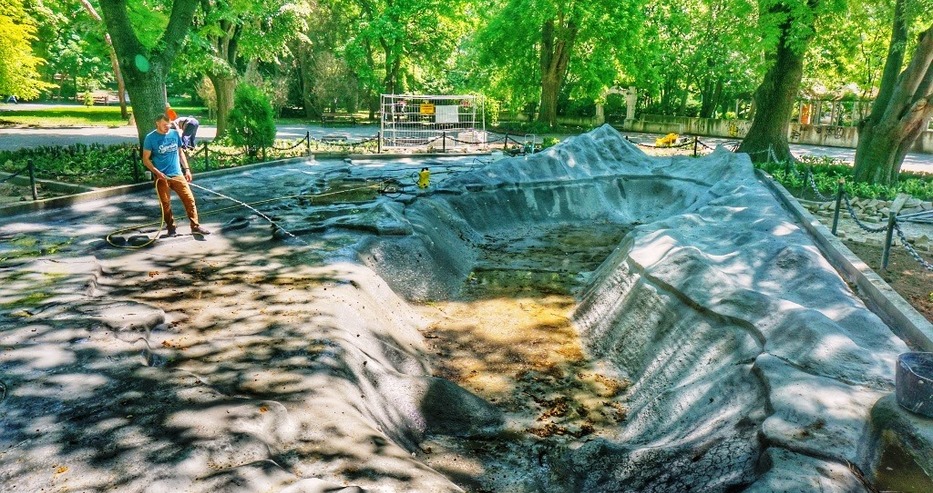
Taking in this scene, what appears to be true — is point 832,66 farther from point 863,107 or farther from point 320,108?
point 320,108

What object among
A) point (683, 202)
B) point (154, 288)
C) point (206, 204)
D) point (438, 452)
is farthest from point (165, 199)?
point (683, 202)

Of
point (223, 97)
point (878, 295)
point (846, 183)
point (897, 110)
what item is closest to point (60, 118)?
point (223, 97)

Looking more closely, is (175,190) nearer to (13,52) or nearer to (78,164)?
(78,164)

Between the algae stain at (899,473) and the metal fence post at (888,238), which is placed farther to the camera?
the metal fence post at (888,238)

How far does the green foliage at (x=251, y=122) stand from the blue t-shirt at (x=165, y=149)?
10.8 metres

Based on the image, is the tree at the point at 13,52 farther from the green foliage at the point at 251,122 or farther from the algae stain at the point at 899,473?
the algae stain at the point at 899,473

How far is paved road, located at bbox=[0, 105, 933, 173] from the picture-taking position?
25328 mm

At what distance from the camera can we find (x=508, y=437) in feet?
21.7

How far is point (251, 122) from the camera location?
67.3ft

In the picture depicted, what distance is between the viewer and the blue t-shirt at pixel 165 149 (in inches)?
387

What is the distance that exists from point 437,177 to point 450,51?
25.5m

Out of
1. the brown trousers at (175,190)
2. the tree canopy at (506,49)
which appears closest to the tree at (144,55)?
the tree canopy at (506,49)

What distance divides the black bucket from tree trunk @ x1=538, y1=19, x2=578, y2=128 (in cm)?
3065

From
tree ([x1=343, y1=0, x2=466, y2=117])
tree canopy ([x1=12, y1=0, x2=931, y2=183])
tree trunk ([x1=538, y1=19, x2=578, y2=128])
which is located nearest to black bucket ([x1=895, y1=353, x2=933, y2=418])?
tree canopy ([x1=12, y1=0, x2=931, y2=183])
